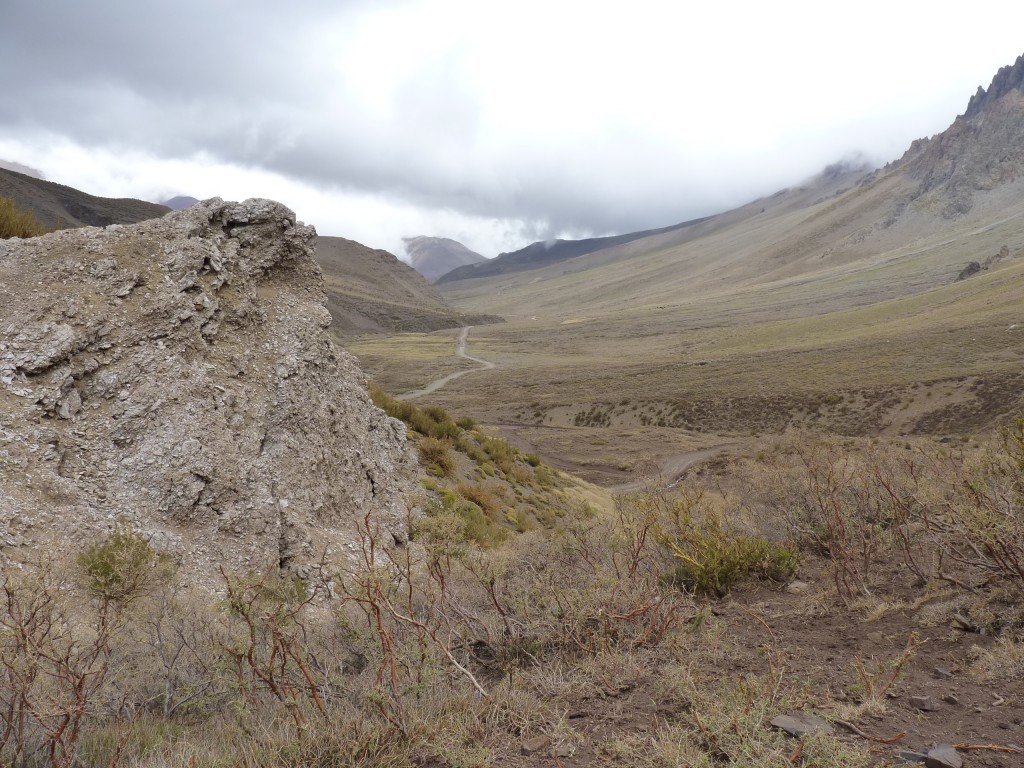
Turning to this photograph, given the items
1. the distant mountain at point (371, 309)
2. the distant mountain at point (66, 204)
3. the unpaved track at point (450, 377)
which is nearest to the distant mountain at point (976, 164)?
the distant mountain at point (371, 309)

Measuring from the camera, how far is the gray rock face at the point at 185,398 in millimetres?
7137

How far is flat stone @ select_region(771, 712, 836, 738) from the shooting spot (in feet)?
11.5

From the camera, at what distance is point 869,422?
42281mm

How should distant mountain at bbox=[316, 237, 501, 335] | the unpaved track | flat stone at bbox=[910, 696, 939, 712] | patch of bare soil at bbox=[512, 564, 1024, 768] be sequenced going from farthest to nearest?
distant mountain at bbox=[316, 237, 501, 335] → the unpaved track → flat stone at bbox=[910, 696, 939, 712] → patch of bare soil at bbox=[512, 564, 1024, 768]

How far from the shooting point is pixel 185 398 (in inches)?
327

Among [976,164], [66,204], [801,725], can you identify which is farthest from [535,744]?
[976,164]

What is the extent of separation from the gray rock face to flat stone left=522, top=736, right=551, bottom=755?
4993 millimetres

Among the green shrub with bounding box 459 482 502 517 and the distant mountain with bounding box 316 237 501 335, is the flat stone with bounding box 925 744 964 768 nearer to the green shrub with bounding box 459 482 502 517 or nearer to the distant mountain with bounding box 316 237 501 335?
the green shrub with bounding box 459 482 502 517

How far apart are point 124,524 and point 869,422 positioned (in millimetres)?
47136

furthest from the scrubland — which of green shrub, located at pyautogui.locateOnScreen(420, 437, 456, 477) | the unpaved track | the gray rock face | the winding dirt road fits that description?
the unpaved track

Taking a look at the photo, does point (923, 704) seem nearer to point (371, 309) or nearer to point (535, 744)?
point (535, 744)

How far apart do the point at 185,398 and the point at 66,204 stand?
95868 mm

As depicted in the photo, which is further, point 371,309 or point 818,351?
point 371,309

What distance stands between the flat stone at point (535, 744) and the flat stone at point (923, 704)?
2.46 metres
